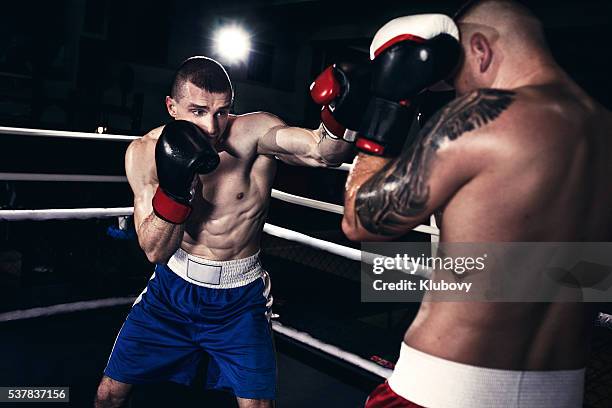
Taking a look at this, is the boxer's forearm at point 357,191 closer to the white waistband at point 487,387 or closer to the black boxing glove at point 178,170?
the white waistband at point 487,387

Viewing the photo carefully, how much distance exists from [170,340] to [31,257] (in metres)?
2.40

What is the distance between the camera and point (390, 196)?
1.00m

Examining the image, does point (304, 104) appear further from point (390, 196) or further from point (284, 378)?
point (390, 196)

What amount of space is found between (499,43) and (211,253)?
115cm

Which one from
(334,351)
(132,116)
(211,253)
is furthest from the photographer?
(132,116)

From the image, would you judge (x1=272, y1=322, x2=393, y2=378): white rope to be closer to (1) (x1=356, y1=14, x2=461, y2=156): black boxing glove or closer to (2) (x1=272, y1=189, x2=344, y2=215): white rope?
(2) (x1=272, y1=189, x2=344, y2=215): white rope

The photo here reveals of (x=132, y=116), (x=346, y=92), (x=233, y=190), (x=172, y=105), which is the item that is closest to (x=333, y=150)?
(x=346, y=92)

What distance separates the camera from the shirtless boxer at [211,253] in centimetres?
165

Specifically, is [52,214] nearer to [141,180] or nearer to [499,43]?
[141,180]

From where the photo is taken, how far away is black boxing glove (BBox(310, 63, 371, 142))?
130 cm

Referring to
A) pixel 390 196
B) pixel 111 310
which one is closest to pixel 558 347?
pixel 390 196

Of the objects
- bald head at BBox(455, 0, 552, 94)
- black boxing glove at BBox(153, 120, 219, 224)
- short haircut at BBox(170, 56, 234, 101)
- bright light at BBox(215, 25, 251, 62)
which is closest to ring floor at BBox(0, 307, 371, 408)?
black boxing glove at BBox(153, 120, 219, 224)

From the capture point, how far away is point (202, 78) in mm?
1775

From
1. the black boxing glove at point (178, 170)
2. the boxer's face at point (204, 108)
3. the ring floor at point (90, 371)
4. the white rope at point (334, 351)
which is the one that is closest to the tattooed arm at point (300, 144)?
the boxer's face at point (204, 108)
